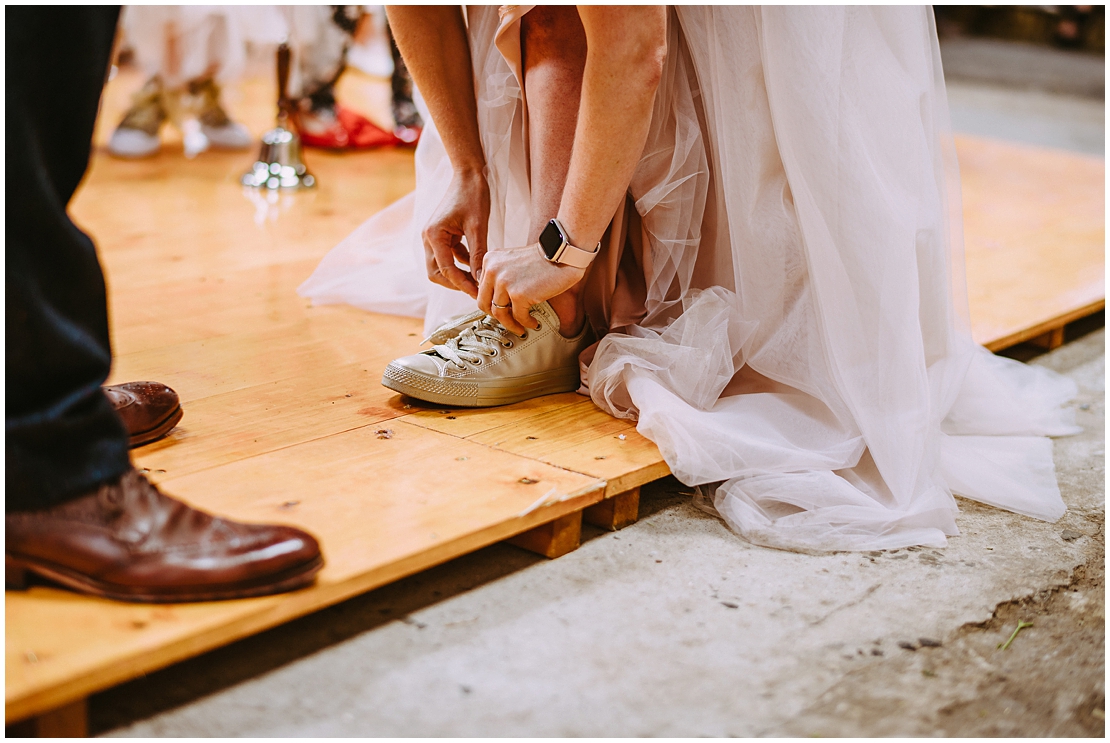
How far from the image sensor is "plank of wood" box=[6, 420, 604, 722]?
74 centimetres

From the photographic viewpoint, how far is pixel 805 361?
1226 millimetres

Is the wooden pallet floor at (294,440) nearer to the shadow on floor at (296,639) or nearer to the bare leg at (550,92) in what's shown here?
the shadow on floor at (296,639)

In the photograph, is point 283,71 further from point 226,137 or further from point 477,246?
point 477,246

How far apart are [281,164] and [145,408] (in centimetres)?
148

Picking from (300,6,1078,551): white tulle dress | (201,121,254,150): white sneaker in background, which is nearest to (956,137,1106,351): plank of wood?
(300,6,1078,551): white tulle dress

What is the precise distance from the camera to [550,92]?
122 cm

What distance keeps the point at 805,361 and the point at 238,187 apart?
1.61 metres

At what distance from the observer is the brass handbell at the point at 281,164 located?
2.44 metres

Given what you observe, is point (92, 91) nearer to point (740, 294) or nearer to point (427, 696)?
point (427, 696)

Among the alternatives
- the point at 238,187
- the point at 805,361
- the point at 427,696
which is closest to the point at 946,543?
the point at 805,361

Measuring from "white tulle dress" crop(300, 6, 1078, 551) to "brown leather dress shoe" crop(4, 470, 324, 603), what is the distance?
46cm

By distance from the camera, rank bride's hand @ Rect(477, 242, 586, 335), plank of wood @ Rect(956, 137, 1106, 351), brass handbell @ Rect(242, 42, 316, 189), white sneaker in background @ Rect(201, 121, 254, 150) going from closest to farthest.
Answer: bride's hand @ Rect(477, 242, 586, 335) < plank of wood @ Rect(956, 137, 1106, 351) < brass handbell @ Rect(242, 42, 316, 189) < white sneaker in background @ Rect(201, 121, 254, 150)

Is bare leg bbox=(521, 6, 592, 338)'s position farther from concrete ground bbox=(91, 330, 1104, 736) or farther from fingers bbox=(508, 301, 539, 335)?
concrete ground bbox=(91, 330, 1104, 736)

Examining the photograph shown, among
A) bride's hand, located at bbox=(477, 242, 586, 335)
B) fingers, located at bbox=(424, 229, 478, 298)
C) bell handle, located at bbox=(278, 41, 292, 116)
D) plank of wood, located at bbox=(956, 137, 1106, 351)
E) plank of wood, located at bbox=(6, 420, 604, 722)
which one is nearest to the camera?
plank of wood, located at bbox=(6, 420, 604, 722)
